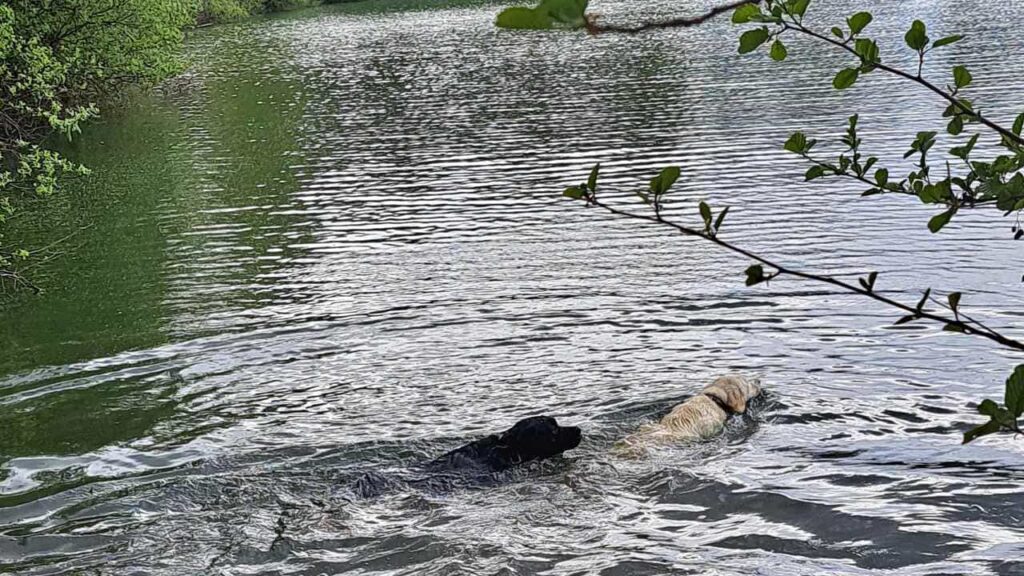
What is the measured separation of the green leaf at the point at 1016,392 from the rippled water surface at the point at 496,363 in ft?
15.8

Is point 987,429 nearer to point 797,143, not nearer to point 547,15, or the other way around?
point 547,15

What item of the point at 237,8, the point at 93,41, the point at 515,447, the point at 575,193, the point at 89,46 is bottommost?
the point at 515,447

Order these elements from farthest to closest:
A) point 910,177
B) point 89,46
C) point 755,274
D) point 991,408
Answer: point 89,46 → point 910,177 → point 755,274 → point 991,408

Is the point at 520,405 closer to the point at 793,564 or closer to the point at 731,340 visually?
the point at 731,340

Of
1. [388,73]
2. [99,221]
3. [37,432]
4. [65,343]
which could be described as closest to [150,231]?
[99,221]

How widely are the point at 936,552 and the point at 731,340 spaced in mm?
4536

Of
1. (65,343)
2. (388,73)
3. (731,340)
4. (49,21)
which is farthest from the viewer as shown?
(388,73)

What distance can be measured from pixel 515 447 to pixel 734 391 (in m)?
2.17

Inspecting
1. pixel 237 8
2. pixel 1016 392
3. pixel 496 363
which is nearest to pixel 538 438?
pixel 496 363

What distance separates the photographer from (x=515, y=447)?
8445mm

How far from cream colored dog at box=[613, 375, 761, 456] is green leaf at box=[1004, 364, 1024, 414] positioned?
6298 millimetres

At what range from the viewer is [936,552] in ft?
23.2

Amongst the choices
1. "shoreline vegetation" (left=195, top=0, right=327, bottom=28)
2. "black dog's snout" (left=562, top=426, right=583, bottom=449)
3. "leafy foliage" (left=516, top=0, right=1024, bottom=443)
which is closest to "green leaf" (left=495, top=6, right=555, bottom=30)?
"leafy foliage" (left=516, top=0, right=1024, bottom=443)

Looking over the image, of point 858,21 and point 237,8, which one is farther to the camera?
point 237,8
